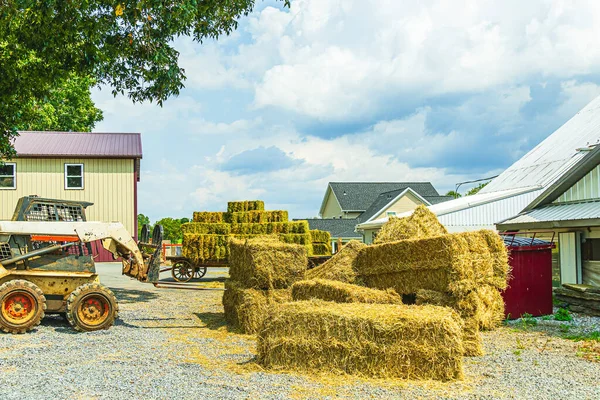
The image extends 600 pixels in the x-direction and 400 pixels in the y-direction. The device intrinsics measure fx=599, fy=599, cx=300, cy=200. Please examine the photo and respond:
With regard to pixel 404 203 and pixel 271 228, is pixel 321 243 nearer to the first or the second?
pixel 271 228

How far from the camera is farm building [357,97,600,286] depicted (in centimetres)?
1546

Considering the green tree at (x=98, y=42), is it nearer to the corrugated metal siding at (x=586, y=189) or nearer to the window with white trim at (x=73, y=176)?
the corrugated metal siding at (x=586, y=189)

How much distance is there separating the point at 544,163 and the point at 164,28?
1581 cm

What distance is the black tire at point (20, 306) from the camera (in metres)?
10.7

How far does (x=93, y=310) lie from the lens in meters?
11.5

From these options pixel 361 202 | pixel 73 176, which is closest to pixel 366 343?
pixel 73 176

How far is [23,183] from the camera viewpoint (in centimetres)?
3250

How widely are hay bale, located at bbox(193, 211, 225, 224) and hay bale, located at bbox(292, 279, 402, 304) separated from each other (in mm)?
15305

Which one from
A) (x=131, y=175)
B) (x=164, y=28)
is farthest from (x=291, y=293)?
(x=131, y=175)

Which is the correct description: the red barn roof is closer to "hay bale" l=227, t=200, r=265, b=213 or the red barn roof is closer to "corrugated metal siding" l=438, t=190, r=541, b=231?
"hay bale" l=227, t=200, r=265, b=213

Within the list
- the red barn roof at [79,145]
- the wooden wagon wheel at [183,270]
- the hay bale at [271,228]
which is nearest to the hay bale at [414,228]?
the hay bale at [271,228]

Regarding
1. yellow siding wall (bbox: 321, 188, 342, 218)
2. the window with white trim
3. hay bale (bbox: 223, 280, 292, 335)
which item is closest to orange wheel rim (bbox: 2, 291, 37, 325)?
hay bale (bbox: 223, 280, 292, 335)

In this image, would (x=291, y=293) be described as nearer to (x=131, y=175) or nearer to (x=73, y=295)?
(x=73, y=295)

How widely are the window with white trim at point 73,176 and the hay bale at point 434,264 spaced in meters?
24.4
